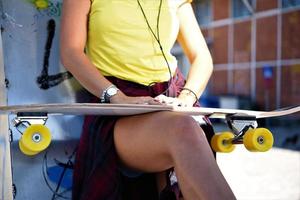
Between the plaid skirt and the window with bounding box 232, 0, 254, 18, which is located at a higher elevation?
the window with bounding box 232, 0, 254, 18

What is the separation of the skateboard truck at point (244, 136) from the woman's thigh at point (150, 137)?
0.75 feet

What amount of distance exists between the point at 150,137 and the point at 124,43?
0.42 meters

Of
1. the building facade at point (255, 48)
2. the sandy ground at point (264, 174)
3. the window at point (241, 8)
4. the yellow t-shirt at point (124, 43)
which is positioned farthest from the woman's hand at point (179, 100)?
the window at point (241, 8)

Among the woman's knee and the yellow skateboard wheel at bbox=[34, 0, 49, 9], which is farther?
the yellow skateboard wheel at bbox=[34, 0, 49, 9]

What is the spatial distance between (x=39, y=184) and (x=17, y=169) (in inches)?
4.3

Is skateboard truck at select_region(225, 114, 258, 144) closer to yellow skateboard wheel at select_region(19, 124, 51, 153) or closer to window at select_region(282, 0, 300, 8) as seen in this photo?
yellow skateboard wheel at select_region(19, 124, 51, 153)

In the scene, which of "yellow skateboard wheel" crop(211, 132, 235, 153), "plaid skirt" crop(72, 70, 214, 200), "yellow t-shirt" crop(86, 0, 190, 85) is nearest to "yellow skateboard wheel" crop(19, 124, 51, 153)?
"plaid skirt" crop(72, 70, 214, 200)

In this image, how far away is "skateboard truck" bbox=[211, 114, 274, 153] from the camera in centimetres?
134

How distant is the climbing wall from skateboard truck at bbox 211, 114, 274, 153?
597 mm

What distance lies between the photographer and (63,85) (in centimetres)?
177

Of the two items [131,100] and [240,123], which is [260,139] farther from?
[131,100]

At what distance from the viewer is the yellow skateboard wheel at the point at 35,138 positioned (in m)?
1.25

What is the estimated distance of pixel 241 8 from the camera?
480 inches

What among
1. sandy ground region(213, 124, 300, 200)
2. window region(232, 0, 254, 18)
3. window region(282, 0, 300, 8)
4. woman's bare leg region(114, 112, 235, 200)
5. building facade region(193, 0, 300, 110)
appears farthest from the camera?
window region(232, 0, 254, 18)
